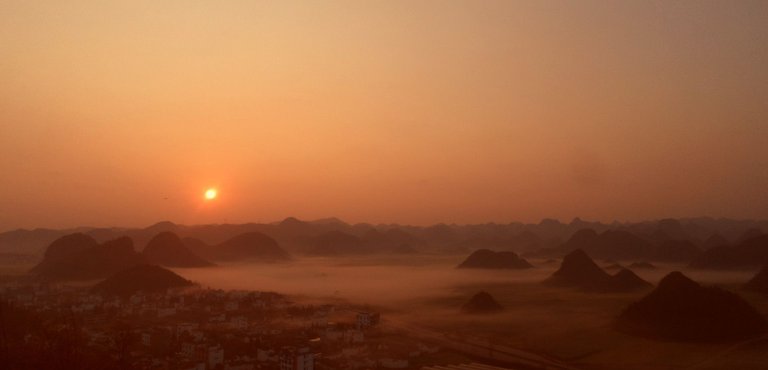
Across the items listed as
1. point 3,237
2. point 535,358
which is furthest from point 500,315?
point 3,237

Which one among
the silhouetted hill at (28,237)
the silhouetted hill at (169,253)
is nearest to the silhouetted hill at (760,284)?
the silhouetted hill at (169,253)

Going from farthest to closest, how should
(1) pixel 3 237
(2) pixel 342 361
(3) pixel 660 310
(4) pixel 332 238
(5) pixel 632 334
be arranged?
1. (1) pixel 3 237
2. (4) pixel 332 238
3. (3) pixel 660 310
4. (5) pixel 632 334
5. (2) pixel 342 361

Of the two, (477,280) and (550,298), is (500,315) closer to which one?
(550,298)

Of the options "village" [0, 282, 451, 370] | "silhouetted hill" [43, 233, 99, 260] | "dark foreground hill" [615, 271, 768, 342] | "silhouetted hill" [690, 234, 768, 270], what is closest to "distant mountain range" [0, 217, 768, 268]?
"silhouetted hill" [690, 234, 768, 270]

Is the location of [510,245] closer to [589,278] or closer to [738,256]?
[738,256]

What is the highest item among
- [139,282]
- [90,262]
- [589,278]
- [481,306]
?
[90,262]

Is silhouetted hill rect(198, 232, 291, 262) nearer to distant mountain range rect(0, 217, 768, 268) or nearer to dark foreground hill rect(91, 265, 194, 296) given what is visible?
distant mountain range rect(0, 217, 768, 268)

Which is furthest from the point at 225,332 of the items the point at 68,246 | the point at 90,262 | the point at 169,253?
the point at 169,253
